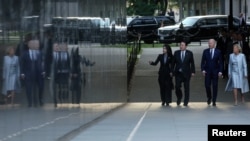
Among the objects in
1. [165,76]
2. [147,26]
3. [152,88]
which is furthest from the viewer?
[147,26]

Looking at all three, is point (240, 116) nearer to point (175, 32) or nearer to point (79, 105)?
point (79, 105)

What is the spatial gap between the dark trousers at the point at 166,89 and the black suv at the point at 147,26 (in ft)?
100

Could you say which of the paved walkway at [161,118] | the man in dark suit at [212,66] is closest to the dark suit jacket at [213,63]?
the man in dark suit at [212,66]

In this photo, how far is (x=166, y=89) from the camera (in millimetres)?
19781

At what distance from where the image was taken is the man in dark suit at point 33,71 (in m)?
8.83

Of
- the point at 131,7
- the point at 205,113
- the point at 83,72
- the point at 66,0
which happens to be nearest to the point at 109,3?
the point at 205,113

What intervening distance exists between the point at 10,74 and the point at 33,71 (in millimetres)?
Answer: 1003

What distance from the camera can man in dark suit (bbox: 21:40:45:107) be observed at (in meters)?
8.83

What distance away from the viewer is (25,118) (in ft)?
29.2

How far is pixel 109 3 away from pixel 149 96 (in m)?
5.31

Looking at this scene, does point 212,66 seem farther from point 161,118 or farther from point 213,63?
point 161,118

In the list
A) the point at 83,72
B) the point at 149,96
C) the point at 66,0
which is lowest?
the point at 149,96

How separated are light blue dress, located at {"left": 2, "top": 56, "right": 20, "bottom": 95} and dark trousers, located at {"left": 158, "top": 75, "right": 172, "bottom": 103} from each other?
454 inches

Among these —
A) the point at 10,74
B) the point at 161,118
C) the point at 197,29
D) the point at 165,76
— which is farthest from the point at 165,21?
the point at 10,74
